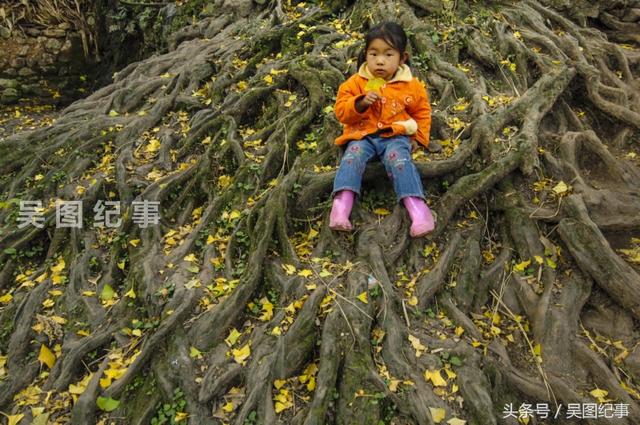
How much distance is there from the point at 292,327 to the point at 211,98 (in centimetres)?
330

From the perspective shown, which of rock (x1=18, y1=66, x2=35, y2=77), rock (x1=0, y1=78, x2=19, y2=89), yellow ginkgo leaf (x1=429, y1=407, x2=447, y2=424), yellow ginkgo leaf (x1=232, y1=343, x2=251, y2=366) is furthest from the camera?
rock (x1=18, y1=66, x2=35, y2=77)

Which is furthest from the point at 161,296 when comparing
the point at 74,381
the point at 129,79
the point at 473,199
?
the point at 129,79

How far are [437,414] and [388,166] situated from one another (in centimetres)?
177

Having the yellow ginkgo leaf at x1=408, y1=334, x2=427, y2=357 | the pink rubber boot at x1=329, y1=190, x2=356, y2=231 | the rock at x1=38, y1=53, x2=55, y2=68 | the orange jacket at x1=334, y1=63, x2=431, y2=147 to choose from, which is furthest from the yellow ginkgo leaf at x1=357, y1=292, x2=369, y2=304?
the rock at x1=38, y1=53, x2=55, y2=68

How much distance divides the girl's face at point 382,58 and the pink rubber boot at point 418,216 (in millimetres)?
1025

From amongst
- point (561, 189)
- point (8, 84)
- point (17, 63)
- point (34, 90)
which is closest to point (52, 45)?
point (17, 63)

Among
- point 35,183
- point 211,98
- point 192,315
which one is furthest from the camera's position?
point 211,98

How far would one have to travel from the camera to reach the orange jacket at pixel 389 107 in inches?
142

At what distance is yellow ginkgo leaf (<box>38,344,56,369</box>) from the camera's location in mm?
3330

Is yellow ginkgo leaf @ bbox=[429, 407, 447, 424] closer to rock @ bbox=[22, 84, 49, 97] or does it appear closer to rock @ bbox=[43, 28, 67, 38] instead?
rock @ bbox=[22, 84, 49, 97]

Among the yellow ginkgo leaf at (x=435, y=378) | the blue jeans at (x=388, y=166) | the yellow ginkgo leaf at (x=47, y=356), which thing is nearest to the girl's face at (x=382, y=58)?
the blue jeans at (x=388, y=166)

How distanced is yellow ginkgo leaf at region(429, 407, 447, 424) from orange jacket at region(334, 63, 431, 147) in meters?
2.02

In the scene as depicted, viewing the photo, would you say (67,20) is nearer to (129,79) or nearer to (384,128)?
(129,79)

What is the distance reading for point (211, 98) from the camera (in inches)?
209
